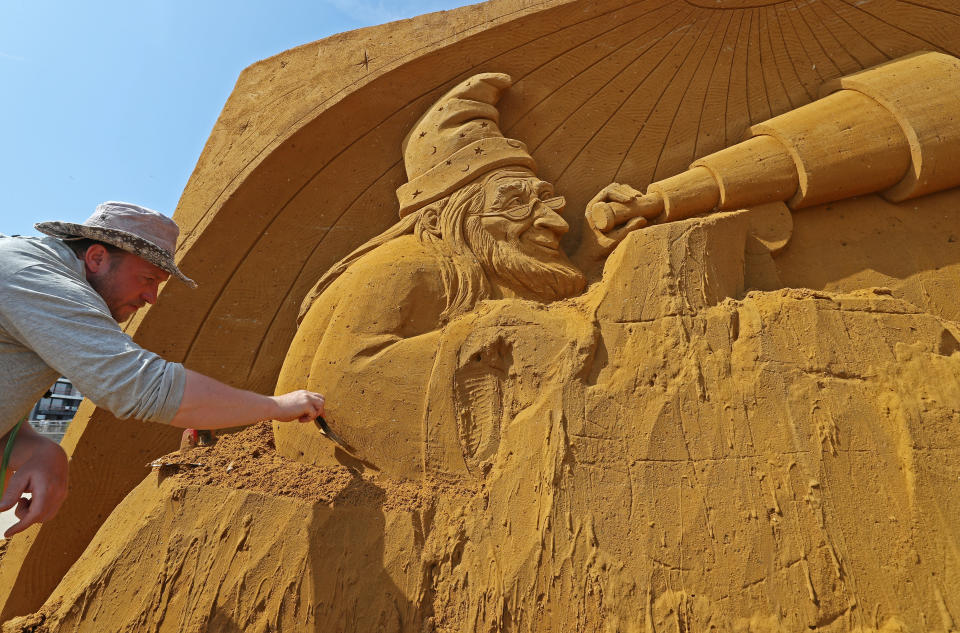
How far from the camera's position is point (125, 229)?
4.90 ft

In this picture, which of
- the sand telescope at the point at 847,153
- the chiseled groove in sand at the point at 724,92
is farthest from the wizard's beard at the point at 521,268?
the chiseled groove in sand at the point at 724,92

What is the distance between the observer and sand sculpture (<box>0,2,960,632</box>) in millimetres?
1830

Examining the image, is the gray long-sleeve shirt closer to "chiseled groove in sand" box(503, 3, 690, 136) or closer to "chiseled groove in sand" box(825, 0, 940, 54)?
"chiseled groove in sand" box(503, 3, 690, 136)

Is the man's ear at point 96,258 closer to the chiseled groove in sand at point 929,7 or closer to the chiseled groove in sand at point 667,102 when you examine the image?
the chiseled groove in sand at point 667,102

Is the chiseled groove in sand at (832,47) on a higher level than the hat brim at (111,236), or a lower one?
lower

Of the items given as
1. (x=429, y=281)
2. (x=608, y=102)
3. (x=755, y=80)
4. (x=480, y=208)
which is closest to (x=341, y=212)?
(x=480, y=208)

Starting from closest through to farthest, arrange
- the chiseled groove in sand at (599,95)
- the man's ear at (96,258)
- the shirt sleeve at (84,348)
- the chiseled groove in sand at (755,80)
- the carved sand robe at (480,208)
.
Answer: the shirt sleeve at (84,348) → the man's ear at (96,258) → the carved sand robe at (480,208) → the chiseled groove in sand at (755,80) → the chiseled groove in sand at (599,95)

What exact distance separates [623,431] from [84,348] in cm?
167

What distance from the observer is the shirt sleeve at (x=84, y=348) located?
1236mm

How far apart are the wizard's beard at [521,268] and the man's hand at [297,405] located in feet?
4.41

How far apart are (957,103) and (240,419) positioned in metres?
3.44

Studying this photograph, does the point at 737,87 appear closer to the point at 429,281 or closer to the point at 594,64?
the point at 594,64

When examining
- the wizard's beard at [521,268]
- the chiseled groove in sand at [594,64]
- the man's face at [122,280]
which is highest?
the chiseled groove in sand at [594,64]

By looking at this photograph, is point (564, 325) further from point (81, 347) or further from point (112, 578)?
point (112, 578)
